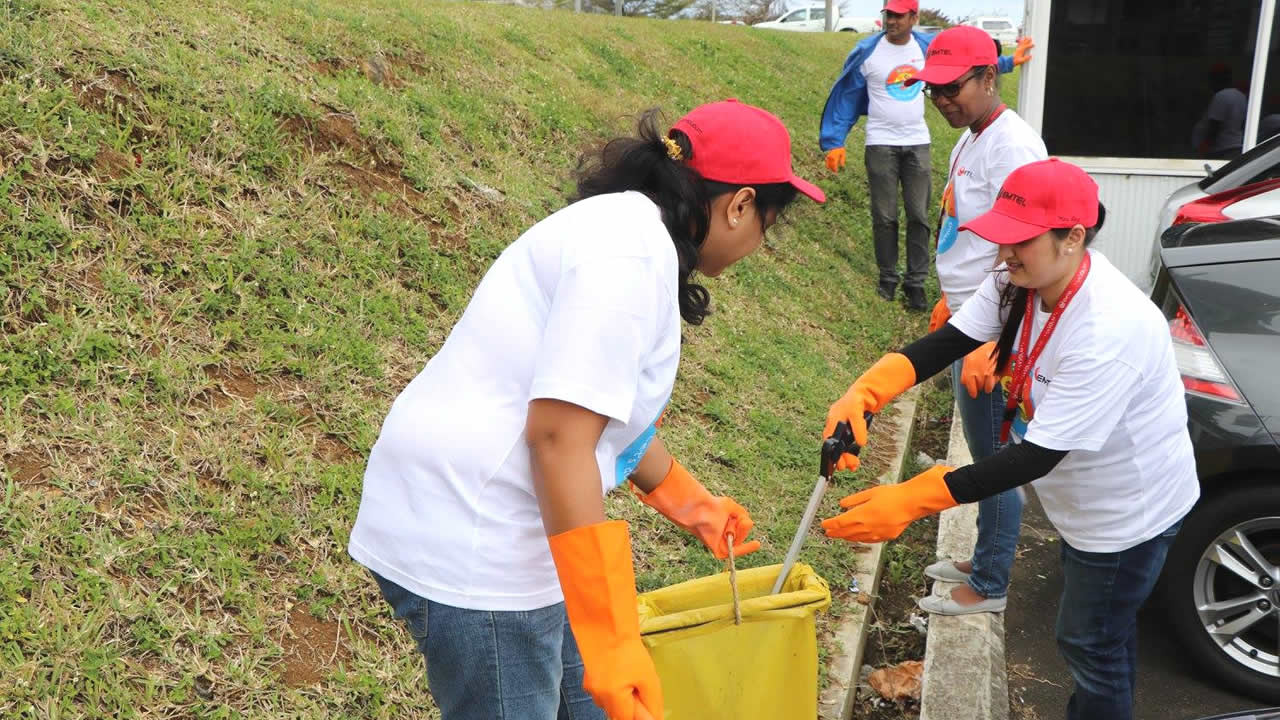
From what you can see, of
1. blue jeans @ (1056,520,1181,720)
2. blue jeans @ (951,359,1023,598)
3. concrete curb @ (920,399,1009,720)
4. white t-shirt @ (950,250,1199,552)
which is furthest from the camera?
blue jeans @ (951,359,1023,598)

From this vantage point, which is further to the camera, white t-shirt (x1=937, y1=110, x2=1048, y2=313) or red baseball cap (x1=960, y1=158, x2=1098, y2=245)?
white t-shirt (x1=937, y1=110, x2=1048, y2=313)

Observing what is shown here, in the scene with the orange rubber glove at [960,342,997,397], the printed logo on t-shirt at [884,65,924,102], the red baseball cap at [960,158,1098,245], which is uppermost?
the red baseball cap at [960,158,1098,245]

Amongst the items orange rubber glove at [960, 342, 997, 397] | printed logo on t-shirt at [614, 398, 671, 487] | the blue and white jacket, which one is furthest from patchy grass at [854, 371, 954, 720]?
the blue and white jacket

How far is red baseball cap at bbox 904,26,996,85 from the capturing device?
3867 millimetres

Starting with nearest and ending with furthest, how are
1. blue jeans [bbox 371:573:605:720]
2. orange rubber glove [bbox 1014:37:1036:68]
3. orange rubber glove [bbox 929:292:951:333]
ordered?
blue jeans [bbox 371:573:605:720] < orange rubber glove [bbox 929:292:951:333] < orange rubber glove [bbox 1014:37:1036:68]

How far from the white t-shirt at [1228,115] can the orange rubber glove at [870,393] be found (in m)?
5.30

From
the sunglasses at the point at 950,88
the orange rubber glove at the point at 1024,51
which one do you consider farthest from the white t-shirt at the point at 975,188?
the orange rubber glove at the point at 1024,51

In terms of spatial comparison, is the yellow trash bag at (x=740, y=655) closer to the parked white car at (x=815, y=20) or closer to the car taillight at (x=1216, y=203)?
the car taillight at (x=1216, y=203)

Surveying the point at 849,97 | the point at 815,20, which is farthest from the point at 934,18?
the point at 849,97

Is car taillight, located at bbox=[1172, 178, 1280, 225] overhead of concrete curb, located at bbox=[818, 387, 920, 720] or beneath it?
overhead

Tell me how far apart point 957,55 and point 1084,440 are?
5.87ft

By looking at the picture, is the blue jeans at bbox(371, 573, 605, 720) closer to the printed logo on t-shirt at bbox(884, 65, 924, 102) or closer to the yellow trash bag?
the yellow trash bag

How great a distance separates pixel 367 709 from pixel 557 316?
1.68 metres

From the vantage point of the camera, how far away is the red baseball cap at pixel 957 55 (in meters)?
3.87
